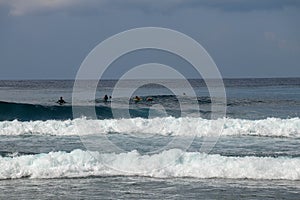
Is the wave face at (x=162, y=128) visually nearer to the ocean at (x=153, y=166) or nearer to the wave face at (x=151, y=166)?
the ocean at (x=153, y=166)

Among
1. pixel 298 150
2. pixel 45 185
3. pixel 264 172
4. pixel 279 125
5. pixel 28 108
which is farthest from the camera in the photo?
pixel 28 108

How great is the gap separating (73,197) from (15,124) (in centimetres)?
1555

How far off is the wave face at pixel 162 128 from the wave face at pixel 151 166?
9.21m

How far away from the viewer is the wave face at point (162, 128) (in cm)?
2509

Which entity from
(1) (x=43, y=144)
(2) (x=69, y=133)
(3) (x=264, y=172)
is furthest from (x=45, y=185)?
(2) (x=69, y=133)

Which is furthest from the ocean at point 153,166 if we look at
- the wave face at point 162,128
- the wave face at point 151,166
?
the wave face at point 162,128

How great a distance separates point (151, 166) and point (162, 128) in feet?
35.6

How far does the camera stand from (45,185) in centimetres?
1359

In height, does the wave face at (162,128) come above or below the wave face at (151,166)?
above

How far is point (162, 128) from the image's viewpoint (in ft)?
85.9

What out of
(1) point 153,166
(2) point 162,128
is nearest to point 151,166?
(1) point 153,166

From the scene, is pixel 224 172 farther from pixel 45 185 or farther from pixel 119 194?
pixel 45 185

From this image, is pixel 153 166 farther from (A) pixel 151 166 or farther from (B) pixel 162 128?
(B) pixel 162 128

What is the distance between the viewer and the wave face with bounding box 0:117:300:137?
25094 mm
